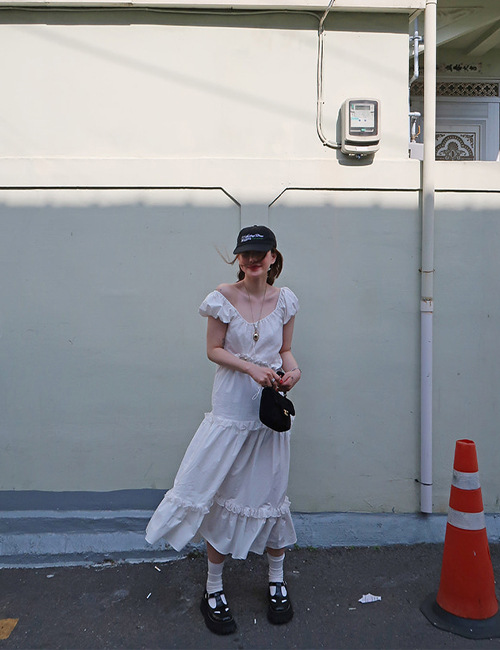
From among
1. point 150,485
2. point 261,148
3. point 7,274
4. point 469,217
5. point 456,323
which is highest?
point 261,148

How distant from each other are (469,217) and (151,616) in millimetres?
3223

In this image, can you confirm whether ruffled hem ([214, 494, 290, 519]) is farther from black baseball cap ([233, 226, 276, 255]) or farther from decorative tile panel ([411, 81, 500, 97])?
decorative tile panel ([411, 81, 500, 97])

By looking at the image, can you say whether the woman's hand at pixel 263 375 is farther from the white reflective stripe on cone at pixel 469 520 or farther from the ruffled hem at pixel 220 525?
the white reflective stripe on cone at pixel 469 520

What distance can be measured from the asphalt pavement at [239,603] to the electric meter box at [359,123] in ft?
8.99

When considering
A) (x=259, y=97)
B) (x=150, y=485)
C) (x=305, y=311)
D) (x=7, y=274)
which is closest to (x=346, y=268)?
(x=305, y=311)

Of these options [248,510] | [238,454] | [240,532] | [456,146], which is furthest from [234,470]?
[456,146]

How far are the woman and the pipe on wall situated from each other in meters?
1.24

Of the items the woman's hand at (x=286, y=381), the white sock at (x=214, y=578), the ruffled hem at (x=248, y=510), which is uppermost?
the woman's hand at (x=286, y=381)

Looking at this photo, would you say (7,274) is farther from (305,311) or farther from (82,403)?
(305,311)

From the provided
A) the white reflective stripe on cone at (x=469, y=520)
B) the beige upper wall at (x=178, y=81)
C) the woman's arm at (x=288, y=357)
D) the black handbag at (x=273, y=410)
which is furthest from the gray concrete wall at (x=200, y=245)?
the black handbag at (x=273, y=410)

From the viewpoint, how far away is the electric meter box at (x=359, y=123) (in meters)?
3.49

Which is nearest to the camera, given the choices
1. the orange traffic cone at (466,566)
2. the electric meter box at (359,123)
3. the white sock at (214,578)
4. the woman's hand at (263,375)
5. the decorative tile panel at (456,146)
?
the woman's hand at (263,375)

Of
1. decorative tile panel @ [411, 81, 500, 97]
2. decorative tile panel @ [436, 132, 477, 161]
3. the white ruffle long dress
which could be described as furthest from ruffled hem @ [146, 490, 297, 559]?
decorative tile panel @ [411, 81, 500, 97]

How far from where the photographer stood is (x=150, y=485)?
366cm
